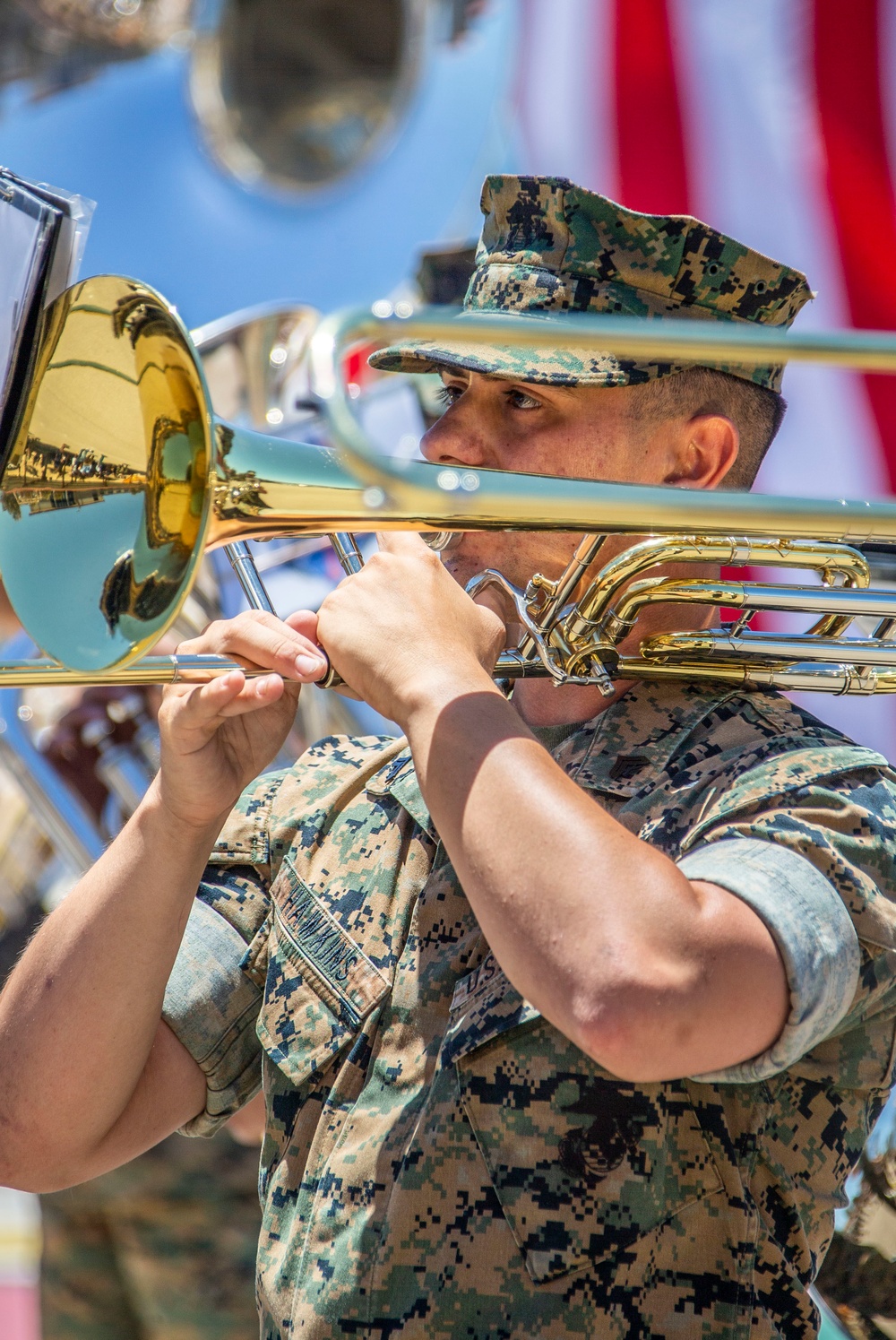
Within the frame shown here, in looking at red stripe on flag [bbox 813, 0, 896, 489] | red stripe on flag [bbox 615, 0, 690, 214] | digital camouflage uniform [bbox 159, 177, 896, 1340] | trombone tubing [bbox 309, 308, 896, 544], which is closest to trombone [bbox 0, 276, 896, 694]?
trombone tubing [bbox 309, 308, 896, 544]

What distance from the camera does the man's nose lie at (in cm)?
194

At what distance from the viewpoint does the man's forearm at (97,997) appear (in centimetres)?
183

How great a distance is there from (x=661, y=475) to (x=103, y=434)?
75 cm

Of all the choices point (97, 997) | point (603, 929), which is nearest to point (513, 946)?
point (603, 929)

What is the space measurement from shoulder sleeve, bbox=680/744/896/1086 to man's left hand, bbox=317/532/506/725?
0.32 metres

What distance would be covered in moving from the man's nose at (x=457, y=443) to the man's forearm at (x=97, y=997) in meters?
0.56

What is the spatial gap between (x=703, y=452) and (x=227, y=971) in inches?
37.2

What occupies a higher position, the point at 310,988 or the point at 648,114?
the point at 648,114

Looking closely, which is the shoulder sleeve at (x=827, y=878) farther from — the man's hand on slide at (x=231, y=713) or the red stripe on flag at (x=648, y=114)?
the red stripe on flag at (x=648, y=114)

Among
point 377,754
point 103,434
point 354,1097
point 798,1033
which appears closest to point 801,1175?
point 798,1033

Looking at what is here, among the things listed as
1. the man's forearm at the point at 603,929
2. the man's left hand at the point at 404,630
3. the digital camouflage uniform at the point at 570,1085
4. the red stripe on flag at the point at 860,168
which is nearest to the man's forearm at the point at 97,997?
the digital camouflage uniform at the point at 570,1085

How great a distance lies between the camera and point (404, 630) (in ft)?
5.38

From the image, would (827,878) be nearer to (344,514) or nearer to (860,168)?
(344,514)

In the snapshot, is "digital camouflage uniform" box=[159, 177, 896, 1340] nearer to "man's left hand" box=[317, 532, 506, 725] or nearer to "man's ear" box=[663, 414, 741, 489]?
"man's ear" box=[663, 414, 741, 489]
